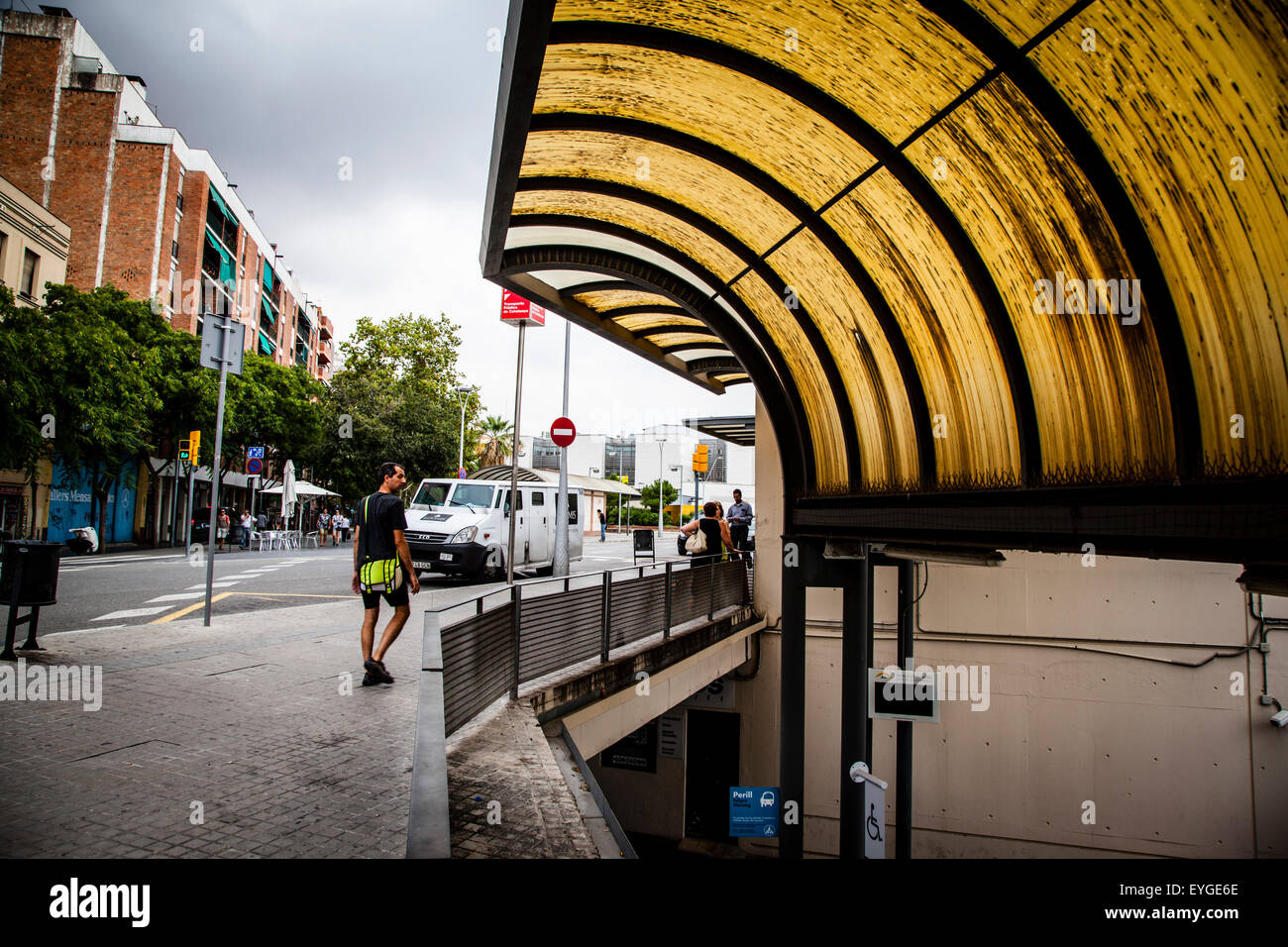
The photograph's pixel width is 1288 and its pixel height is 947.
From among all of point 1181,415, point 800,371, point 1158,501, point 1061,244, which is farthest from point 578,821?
point 800,371

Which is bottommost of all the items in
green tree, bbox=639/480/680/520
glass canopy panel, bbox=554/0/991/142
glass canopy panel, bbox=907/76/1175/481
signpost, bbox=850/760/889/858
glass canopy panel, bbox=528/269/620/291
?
signpost, bbox=850/760/889/858

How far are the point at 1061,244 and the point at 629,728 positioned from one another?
6036mm

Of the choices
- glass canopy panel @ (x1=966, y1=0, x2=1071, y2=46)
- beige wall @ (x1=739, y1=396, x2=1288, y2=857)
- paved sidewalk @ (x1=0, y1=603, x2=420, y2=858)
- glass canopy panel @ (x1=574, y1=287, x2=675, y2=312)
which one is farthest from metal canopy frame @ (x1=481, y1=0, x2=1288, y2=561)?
beige wall @ (x1=739, y1=396, x2=1288, y2=857)

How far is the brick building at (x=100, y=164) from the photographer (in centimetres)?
3122

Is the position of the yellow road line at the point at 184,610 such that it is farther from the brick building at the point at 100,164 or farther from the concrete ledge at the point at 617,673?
the brick building at the point at 100,164

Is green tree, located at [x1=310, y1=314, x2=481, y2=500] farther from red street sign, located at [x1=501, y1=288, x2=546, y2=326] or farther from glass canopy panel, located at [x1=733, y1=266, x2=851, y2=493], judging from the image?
glass canopy panel, located at [x1=733, y1=266, x2=851, y2=493]

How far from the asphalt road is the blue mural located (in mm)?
8117

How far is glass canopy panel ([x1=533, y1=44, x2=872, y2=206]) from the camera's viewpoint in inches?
159

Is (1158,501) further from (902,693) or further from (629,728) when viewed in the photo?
(629,728)

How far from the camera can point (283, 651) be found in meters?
7.27

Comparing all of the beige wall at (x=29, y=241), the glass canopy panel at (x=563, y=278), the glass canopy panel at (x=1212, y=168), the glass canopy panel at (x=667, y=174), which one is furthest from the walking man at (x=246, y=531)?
the glass canopy panel at (x=1212, y=168)

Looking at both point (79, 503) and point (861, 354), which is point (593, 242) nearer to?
point (861, 354)

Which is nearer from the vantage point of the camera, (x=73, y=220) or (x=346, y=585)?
(x=346, y=585)

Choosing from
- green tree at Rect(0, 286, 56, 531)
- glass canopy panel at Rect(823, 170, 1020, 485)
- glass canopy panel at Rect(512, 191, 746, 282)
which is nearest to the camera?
glass canopy panel at Rect(823, 170, 1020, 485)
